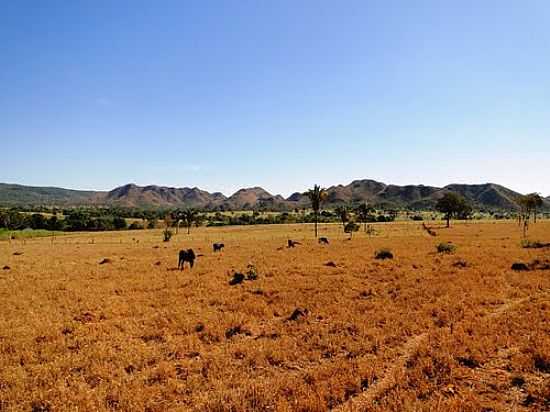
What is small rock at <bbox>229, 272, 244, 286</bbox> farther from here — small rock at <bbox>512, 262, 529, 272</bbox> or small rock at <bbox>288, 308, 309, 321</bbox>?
small rock at <bbox>512, 262, 529, 272</bbox>

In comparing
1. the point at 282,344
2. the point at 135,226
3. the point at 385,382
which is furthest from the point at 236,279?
the point at 135,226

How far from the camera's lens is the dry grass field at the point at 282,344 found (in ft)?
29.4

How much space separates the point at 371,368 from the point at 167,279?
18926mm

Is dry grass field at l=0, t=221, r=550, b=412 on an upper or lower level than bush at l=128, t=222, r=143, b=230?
upper

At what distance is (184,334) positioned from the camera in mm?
14352

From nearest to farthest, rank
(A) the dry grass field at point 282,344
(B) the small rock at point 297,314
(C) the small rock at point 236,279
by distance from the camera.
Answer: (A) the dry grass field at point 282,344, (B) the small rock at point 297,314, (C) the small rock at point 236,279

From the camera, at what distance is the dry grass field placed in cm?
896

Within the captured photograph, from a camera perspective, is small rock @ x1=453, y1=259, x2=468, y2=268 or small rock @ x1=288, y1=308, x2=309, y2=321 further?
small rock @ x1=453, y1=259, x2=468, y2=268

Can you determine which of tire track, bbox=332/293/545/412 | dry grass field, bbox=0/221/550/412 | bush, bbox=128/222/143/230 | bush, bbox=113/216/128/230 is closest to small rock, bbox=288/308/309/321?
dry grass field, bbox=0/221/550/412

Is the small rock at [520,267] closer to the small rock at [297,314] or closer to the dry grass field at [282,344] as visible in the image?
the dry grass field at [282,344]

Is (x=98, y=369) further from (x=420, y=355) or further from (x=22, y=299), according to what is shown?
(x=22, y=299)

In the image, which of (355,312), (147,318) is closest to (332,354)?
(355,312)

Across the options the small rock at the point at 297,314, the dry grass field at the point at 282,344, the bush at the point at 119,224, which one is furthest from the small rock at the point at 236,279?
the bush at the point at 119,224

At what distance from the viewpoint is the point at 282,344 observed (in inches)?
507
